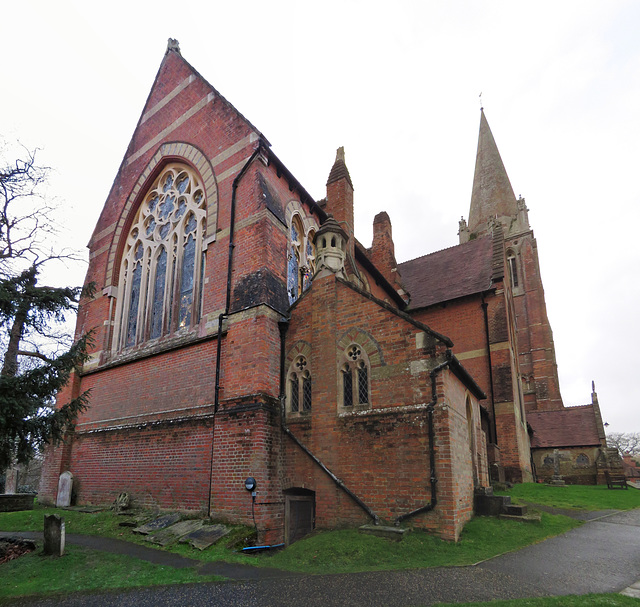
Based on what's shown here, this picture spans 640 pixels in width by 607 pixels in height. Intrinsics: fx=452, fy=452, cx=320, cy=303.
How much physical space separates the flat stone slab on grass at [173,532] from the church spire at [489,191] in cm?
4246

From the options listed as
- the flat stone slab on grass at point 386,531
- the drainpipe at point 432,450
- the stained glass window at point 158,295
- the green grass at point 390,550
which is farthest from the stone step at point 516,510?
the stained glass window at point 158,295

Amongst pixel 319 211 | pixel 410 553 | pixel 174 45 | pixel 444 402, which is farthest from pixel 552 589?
pixel 174 45

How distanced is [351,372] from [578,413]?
2791 cm

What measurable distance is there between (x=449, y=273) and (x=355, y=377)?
15.0 metres

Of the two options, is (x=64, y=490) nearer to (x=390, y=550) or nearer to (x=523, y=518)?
(x=390, y=550)

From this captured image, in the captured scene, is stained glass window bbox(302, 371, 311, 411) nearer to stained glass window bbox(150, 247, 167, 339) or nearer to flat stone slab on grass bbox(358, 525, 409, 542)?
flat stone slab on grass bbox(358, 525, 409, 542)

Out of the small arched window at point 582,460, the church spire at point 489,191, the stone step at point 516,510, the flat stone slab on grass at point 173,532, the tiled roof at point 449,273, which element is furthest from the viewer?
the church spire at point 489,191

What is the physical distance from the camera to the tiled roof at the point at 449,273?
20.7 meters

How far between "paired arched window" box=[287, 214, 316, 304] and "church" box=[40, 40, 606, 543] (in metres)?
0.07

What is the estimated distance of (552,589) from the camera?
584cm

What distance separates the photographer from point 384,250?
2409cm

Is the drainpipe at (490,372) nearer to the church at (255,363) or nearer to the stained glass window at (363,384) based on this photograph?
the church at (255,363)

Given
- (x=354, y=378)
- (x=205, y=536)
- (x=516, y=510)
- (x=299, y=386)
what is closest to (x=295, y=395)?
(x=299, y=386)

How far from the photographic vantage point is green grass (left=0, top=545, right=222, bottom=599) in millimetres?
6586
